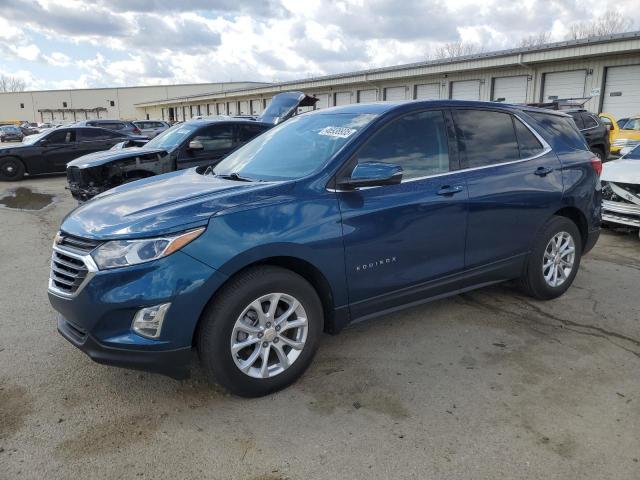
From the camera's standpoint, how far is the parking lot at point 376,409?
A: 2.67 m

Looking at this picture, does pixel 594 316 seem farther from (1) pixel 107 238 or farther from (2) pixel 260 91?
(2) pixel 260 91

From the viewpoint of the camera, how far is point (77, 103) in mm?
97125

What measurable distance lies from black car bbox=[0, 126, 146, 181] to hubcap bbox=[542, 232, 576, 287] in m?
12.5

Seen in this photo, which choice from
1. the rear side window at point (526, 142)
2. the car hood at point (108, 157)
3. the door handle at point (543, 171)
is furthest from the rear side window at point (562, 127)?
the car hood at point (108, 157)

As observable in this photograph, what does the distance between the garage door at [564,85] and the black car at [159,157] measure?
1723cm

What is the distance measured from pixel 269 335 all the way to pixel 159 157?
6.50 m

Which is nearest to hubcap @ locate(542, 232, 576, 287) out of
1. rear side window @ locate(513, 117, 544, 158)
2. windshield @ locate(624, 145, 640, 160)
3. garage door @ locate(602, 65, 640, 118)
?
rear side window @ locate(513, 117, 544, 158)

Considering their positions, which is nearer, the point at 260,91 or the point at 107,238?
the point at 107,238

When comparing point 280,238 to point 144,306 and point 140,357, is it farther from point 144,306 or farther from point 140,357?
point 140,357

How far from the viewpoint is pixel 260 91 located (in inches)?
1823

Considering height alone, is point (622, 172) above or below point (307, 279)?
above

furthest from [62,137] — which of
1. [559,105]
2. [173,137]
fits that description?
[559,105]

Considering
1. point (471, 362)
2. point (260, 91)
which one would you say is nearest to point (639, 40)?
point (471, 362)

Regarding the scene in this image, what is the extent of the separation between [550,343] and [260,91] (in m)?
45.0
